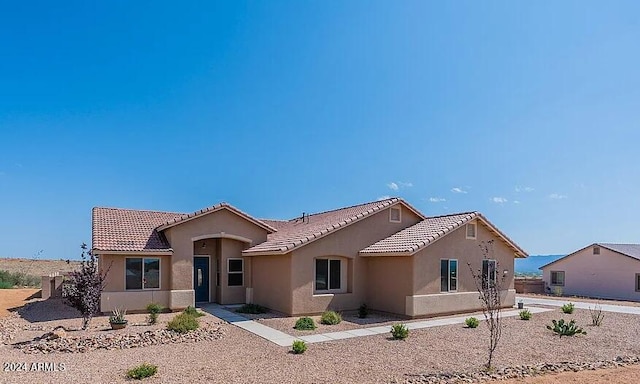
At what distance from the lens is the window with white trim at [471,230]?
1945 centimetres

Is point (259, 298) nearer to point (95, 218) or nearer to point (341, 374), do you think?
point (95, 218)

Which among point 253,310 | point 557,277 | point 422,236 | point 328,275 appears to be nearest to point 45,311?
point 253,310

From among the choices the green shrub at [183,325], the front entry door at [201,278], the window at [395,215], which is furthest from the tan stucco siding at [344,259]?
the front entry door at [201,278]

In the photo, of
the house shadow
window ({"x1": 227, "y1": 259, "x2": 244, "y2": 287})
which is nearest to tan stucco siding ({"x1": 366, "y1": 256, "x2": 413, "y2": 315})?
window ({"x1": 227, "y1": 259, "x2": 244, "y2": 287})

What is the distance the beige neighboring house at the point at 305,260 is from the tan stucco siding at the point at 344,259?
4cm

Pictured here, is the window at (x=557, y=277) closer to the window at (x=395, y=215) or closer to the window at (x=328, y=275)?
the window at (x=395, y=215)

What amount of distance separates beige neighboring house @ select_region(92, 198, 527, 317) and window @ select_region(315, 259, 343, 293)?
4cm

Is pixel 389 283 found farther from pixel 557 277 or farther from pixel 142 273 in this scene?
pixel 557 277

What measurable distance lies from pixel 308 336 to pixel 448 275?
311 inches

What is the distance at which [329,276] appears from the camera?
60.8 feet

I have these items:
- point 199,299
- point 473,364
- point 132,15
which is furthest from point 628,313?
point 132,15

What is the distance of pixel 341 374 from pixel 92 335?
26.6 feet

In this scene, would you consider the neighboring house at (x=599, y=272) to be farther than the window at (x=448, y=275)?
Yes

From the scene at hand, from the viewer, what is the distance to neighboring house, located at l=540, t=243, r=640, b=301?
101ft
